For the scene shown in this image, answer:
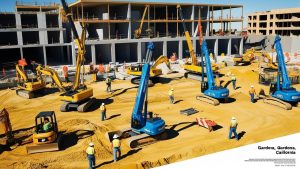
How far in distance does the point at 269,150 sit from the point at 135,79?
62.0 ft

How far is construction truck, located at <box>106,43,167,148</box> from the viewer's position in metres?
15.0

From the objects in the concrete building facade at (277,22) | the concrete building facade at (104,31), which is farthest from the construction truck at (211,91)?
the concrete building facade at (277,22)

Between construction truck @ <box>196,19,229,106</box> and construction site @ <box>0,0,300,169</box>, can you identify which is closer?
construction site @ <box>0,0,300,169</box>

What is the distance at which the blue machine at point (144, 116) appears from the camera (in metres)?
15.0

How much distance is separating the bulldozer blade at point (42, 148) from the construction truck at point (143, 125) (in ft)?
9.21

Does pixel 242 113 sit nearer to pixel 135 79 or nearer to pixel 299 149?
pixel 299 149

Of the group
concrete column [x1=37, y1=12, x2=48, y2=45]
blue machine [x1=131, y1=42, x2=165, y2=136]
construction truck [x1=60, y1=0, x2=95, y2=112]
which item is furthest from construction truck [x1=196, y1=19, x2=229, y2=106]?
concrete column [x1=37, y1=12, x2=48, y2=45]

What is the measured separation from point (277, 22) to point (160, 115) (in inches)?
2562

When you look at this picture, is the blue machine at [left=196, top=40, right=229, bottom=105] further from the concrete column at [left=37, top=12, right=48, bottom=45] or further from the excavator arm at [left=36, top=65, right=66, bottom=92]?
the concrete column at [left=37, top=12, right=48, bottom=45]

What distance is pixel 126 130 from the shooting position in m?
16.2

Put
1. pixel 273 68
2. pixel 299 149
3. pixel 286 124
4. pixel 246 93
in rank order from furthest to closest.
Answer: pixel 273 68
pixel 246 93
pixel 286 124
pixel 299 149

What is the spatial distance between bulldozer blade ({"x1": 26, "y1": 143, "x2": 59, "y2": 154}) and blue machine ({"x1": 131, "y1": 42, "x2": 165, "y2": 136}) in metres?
4.20

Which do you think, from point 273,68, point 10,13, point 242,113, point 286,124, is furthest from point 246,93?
point 10,13

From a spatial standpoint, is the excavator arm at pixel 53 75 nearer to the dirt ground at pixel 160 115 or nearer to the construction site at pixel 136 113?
the construction site at pixel 136 113
